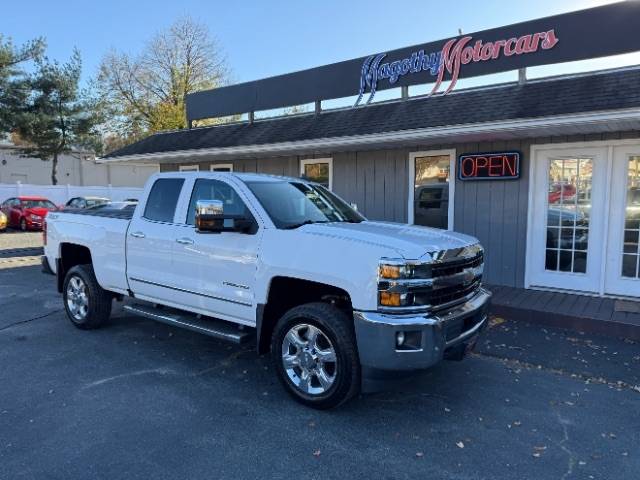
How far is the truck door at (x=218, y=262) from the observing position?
167 inches

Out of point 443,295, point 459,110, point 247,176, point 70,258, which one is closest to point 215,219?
point 247,176

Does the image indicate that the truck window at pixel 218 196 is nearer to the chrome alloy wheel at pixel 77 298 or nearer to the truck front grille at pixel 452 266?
the truck front grille at pixel 452 266

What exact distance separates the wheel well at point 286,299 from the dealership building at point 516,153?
12.6 feet

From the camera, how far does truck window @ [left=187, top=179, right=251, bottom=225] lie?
14.7ft

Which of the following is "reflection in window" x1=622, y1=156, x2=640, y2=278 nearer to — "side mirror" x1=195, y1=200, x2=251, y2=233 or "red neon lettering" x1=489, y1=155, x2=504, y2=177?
"red neon lettering" x1=489, y1=155, x2=504, y2=177

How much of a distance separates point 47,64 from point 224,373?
28.7 meters

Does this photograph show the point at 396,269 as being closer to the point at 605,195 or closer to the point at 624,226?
the point at 605,195

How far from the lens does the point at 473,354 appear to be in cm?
533

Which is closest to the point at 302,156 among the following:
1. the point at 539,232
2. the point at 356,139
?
the point at 356,139

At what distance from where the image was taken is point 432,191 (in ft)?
30.3

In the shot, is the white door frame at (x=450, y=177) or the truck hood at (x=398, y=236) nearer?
the truck hood at (x=398, y=236)

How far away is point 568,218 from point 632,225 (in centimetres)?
90

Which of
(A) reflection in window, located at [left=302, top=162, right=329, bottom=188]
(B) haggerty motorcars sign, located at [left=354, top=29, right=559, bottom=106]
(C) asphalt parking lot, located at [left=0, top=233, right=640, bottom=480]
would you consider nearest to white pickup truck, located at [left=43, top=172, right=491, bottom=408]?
(C) asphalt parking lot, located at [left=0, top=233, right=640, bottom=480]

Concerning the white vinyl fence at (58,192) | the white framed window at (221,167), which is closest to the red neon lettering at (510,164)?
the white framed window at (221,167)
